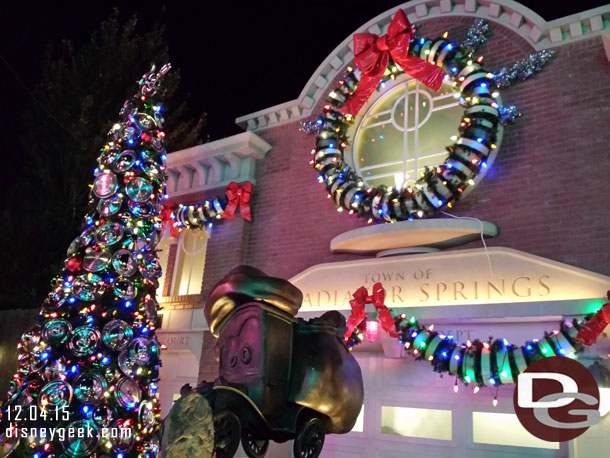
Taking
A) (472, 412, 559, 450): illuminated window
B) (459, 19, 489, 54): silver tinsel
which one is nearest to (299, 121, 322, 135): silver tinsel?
(459, 19, 489, 54): silver tinsel

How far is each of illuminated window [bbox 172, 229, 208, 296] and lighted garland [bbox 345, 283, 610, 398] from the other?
4299 millimetres

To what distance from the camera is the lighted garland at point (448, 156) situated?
6.36 metres

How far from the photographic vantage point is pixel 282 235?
836cm

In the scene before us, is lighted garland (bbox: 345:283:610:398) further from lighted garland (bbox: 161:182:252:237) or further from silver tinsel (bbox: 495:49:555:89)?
lighted garland (bbox: 161:182:252:237)

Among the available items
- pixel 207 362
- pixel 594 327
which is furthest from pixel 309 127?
pixel 594 327

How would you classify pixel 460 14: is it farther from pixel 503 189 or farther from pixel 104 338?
pixel 104 338

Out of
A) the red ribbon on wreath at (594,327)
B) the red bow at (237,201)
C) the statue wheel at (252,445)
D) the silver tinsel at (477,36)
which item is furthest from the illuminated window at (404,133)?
the statue wheel at (252,445)

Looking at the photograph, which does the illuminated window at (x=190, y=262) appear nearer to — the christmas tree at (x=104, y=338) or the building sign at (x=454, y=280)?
the building sign at (x=454, y=280)

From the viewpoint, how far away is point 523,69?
6.78 metres

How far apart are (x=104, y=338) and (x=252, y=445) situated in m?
1.41

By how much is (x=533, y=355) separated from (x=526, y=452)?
1452 mm

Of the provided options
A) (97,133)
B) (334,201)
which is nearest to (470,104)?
(334,201)

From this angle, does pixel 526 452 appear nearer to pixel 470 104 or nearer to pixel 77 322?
pixel 470 104

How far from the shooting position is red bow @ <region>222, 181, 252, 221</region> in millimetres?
8586
